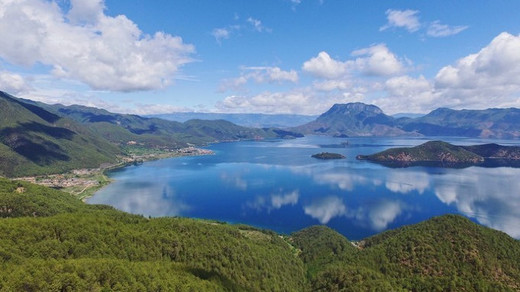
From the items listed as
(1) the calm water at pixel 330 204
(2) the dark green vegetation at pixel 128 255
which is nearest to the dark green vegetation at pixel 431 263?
(2) the dark green vegetation at pixel 128 255

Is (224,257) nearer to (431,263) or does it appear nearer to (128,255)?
(128,255)

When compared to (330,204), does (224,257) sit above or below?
above

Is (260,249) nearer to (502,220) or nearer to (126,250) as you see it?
(126,250)

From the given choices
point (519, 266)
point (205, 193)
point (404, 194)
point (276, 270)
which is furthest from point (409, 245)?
point (205, 193)

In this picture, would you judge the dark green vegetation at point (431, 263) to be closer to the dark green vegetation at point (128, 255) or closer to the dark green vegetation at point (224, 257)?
the dark green vegetation at point (224, 257)

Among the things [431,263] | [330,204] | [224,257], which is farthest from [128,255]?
[330,204]

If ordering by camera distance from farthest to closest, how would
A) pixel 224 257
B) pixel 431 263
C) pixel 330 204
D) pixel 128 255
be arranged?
pixel 330 204, pixel 224 257, pixel 431 263, pixel 128 255

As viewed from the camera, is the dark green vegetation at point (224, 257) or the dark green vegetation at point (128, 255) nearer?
the dark green vegetation at point (128, 255)
